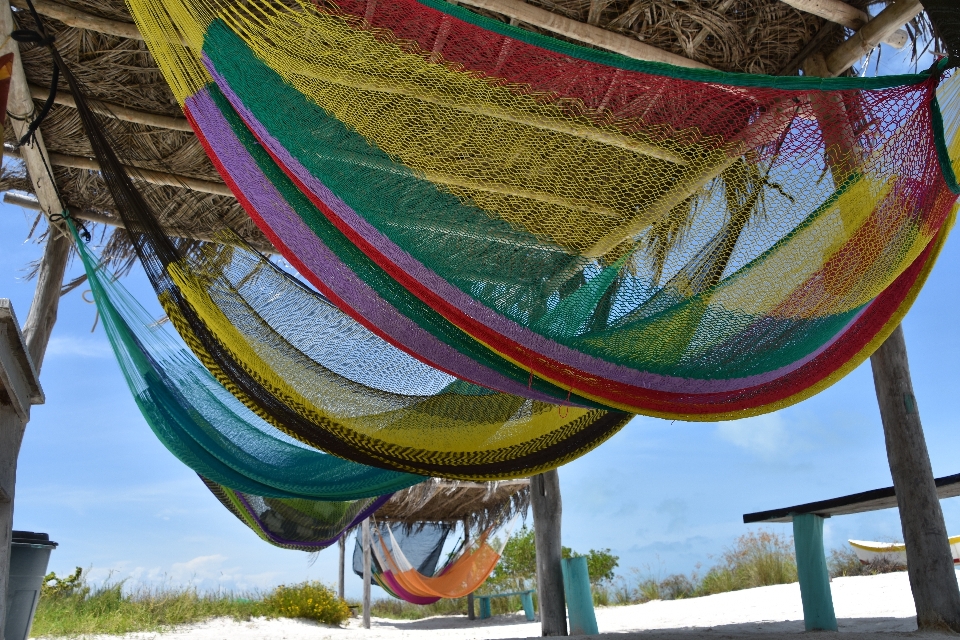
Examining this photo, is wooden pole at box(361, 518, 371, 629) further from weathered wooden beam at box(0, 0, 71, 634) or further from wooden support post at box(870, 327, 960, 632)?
wooden support post at box(870, 327, 960, 632)

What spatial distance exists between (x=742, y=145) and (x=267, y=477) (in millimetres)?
1951

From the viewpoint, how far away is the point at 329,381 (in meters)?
2.26

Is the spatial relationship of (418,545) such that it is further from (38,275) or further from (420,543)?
(38,275)

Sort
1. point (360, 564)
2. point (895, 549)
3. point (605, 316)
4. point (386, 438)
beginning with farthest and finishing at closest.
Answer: point (360, 564) → point (895, 549) → point (386, 438) → point (605, 316)

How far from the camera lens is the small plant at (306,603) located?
21.5 ft

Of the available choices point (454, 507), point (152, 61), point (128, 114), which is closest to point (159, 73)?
point (152, 61)

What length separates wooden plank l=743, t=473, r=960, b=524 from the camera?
113 inches

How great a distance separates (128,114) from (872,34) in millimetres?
2742

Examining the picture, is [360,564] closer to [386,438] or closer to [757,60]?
[386,438]

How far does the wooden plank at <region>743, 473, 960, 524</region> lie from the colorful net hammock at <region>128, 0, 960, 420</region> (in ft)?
4.87

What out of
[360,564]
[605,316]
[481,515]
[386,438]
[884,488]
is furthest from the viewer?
[481,515]

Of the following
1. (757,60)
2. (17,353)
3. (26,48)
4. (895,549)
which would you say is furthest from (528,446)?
(895,549)

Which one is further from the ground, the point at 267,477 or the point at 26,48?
the point at 26,48

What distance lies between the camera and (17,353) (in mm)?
1473
